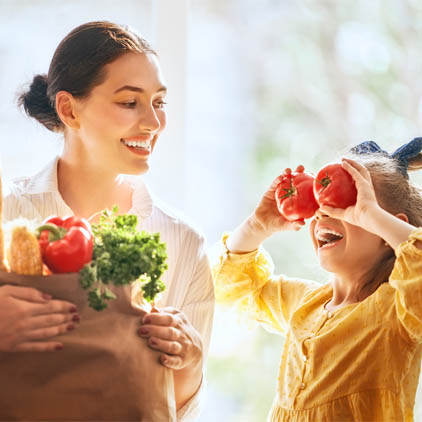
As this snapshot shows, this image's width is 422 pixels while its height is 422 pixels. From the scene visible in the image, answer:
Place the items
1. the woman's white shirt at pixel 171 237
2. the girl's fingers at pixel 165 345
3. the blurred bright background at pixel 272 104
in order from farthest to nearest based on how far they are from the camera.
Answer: the blurred bright background at pixel 272 104 < the woman's white shirt at pixel 171 237 < the girl's fingers at pixel 165 345

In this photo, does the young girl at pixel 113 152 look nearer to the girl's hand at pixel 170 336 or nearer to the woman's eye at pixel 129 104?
the woman's eye at pixel 129 104

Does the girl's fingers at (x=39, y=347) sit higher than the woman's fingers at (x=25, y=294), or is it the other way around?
the woman's fingers at (x=25, y=294)

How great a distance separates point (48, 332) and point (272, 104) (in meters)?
2.01

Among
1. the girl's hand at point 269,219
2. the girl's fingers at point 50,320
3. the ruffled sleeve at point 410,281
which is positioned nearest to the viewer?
the girl's fingers at point 50,320

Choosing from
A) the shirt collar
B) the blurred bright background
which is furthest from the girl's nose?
the blurred bright background

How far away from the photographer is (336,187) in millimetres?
1735

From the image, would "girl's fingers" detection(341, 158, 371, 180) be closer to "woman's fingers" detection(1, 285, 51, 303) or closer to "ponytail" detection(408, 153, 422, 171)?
"ponytail" detection(408, 153, 422, 171)

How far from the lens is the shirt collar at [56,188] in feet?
5.92

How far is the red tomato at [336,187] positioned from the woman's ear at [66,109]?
2.27 ft

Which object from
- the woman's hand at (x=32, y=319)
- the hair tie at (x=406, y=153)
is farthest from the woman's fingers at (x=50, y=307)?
the hair tie at (x=406, y=153)

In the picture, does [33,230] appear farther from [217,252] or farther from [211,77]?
[211,77]

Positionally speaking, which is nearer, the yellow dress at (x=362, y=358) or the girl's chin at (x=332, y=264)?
the yellow dress at (x=362, y=358)

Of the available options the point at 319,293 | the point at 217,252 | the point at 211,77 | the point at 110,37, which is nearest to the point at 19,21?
the point at 211,77

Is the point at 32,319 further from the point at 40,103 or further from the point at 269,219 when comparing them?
the point at 269,219
